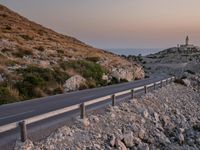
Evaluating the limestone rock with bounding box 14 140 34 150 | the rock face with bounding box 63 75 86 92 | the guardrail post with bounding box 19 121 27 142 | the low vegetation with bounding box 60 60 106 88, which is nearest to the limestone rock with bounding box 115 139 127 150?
the limestone rock with bounding box 14 140 34 150

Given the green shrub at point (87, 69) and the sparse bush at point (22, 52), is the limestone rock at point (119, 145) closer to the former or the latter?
the green shrub at point (87, 69)

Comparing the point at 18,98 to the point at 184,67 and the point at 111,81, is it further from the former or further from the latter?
the point at 184,67

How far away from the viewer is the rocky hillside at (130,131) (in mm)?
12219

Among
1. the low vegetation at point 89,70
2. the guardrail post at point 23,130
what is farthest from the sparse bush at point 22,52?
the guardrail post at point 23,130

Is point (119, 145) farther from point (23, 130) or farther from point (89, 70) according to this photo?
point (89, 70)

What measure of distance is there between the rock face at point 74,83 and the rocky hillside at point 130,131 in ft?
32.5

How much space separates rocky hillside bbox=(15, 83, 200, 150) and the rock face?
9.90 metres

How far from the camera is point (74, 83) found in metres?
35.1

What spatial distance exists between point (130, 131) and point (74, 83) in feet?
65.3

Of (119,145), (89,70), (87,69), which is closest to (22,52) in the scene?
(87,69)

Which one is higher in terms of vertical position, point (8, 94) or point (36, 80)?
point (36, 80)

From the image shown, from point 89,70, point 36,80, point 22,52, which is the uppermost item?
point 22,52

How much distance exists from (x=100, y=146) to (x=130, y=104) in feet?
26.9

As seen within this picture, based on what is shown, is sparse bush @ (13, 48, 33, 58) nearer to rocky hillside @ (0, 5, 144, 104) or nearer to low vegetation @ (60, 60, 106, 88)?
rocky hillside @ (0, 5, 144, 104)
